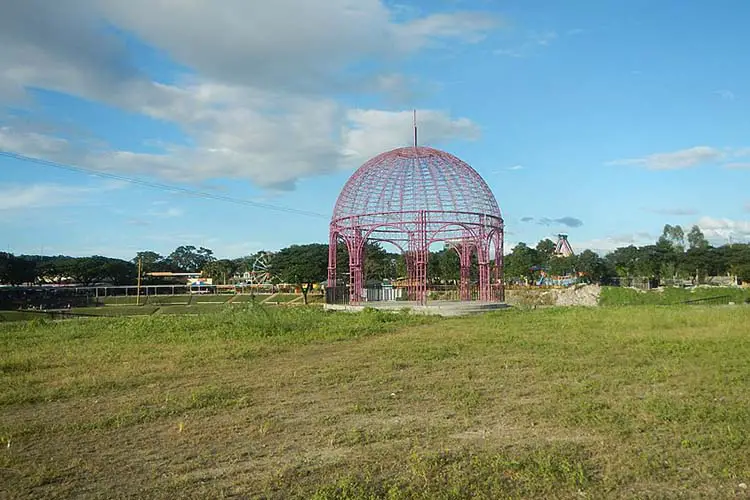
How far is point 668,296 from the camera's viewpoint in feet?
127

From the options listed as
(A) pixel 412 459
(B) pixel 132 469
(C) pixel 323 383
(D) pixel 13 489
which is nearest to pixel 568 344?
(C) pixel 323 383

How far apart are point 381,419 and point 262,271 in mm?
82234

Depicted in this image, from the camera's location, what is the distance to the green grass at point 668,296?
37219 millimetres

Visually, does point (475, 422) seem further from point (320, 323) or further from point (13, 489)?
point (320, 323)

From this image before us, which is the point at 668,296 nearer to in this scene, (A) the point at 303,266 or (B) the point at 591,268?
(A) the point at 303,266

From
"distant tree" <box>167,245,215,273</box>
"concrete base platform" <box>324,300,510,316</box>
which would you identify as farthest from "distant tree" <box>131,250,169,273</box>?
"concrete base platform" <box>324,300,510,316</box>

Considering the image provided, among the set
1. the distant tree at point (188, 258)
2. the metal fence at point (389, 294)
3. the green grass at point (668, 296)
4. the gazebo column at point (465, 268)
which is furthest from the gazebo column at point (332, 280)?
the distant tree at point (188, 258)

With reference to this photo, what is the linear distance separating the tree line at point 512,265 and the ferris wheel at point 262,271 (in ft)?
11.5

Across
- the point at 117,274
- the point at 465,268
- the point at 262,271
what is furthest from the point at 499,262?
the point at 117,274

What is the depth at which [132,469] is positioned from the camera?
5.66 meters

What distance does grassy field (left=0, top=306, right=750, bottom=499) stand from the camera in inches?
208

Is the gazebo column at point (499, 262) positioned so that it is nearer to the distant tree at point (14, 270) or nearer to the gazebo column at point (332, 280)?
the gazebo column at point (332, 280)

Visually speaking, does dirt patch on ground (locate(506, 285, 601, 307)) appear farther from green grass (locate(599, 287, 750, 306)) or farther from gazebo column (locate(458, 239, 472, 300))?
gazebo column (locate(458, 239, 472, 300))

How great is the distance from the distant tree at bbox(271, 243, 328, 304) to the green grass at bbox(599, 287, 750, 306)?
2531 centimetres
